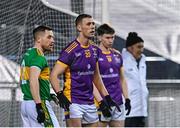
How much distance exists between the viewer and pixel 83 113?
9.11 meters

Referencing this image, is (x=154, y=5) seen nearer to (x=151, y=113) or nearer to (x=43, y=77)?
(x=151, y=113)

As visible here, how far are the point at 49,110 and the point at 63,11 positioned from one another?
4566 mm

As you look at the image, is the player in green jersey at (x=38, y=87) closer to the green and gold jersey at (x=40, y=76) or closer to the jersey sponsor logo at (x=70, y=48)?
the green and gold jersey at (x=40, y=76)

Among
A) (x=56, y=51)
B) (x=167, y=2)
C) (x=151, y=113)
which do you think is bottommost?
(x=151, y=113)

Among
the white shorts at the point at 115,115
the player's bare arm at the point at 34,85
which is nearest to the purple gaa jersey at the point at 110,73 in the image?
the white shorts at the point at 115,115

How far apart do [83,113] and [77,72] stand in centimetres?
49

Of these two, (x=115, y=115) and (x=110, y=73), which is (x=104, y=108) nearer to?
(x=115, y=115)

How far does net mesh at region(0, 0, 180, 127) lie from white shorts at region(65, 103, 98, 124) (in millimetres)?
3870

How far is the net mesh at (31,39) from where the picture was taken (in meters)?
13.1

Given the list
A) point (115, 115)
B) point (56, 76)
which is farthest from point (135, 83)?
point (56, 76)

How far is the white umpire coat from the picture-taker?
1123cm

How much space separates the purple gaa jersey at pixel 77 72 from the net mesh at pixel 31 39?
387cm

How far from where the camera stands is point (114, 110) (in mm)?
10109

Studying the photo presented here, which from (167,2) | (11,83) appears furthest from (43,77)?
(167,2)
